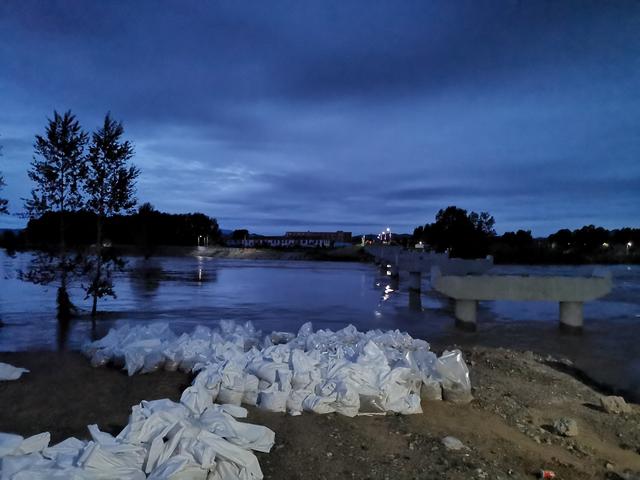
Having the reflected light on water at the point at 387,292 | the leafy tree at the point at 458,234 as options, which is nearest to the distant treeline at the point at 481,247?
the leafy tree at the point at 458,234

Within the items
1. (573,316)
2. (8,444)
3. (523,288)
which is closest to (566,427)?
(8,444)

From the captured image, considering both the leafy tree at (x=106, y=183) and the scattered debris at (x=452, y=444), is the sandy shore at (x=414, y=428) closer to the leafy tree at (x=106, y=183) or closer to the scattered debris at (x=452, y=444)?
the scattered debris at (x=452, y=444)

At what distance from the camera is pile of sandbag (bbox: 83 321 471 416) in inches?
211

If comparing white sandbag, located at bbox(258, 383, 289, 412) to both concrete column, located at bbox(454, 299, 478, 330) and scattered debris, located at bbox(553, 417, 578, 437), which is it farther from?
concrete column, located at bbox(454, 299, 478, 330)

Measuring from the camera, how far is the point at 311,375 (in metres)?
5.67

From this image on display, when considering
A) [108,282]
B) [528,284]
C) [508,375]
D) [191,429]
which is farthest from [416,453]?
[108,282]

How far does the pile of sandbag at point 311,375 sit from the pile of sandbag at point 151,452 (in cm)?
79

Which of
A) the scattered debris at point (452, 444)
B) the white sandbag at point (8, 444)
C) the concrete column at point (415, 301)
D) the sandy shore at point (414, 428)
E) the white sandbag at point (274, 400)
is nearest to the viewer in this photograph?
the white sandbag at point (8, 444)

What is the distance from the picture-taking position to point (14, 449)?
3.60m

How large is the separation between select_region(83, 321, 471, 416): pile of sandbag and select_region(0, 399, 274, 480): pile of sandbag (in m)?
0.79

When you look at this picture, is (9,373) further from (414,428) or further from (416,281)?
(416,281)

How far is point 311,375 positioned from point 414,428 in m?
1.26

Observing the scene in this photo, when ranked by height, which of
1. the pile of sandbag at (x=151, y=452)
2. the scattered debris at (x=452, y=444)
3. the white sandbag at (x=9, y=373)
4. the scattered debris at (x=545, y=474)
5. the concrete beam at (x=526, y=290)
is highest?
the concrete beam at (x=526, y=290)

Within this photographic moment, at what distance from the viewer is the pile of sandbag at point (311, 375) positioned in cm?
537
